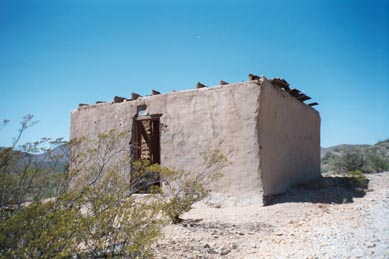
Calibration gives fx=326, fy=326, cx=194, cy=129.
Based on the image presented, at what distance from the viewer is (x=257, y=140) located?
23.7 feet

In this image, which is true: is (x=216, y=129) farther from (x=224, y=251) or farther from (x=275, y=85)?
(x=224, y=251)

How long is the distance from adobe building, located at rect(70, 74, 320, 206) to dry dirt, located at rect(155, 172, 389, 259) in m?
0.64

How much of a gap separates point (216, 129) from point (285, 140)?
7.13ft

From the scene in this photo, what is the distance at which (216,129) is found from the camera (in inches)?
307

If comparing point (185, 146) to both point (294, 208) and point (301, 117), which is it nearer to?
point (294, 208)

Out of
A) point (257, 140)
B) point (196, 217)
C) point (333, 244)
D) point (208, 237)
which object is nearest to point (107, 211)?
point (208, 237)

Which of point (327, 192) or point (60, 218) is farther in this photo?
point (327, 192)

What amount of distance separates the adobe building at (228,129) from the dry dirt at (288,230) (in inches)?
25.4

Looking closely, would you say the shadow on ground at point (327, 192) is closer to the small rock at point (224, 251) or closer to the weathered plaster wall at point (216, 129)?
the weathered plaster wall at point (216, 129)

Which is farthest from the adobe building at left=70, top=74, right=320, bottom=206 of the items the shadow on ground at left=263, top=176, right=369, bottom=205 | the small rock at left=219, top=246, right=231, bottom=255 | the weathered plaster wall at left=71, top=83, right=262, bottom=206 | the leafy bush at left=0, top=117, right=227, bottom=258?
the leafy bush at left=0, top=117, right=227, bottom=258

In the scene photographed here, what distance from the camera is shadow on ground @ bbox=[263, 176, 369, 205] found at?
769 cm

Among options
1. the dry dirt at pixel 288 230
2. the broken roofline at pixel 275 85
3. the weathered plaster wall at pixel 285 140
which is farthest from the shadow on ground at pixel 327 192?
the broken roofline at pixel 275 85

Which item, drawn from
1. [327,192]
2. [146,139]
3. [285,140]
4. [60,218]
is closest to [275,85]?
[285,140]

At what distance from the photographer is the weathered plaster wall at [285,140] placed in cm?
752
